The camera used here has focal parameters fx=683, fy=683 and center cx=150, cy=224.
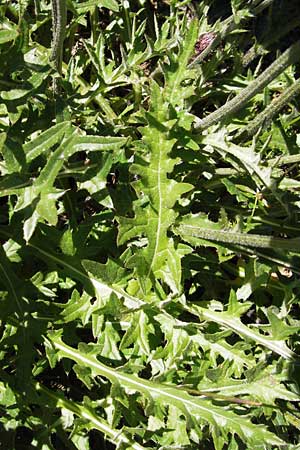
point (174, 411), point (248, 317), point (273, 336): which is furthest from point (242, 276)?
point (174, 411)

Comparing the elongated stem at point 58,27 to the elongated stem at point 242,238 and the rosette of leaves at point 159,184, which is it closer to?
the rosette of leaves at point 159,184

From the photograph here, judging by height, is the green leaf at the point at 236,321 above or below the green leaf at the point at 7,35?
below

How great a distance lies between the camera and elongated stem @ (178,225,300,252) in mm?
1881

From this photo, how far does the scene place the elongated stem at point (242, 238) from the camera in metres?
1.88

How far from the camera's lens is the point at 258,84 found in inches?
78.4

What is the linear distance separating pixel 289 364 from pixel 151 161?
82cm

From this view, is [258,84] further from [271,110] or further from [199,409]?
[199,409]

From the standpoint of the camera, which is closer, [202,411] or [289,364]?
[202,411]

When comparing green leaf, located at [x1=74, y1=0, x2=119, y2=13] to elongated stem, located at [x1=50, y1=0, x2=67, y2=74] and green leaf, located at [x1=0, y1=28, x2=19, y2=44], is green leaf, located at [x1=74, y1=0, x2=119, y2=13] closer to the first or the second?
elongated stem, located at [x1=50, y1=0, x2=67, y2=74]

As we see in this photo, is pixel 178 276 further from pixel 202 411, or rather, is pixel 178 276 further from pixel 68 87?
pixel 68 87

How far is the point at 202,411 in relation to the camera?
6.93 feet

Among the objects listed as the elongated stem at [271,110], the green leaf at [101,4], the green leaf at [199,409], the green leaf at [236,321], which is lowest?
the green leaf at [199,409]

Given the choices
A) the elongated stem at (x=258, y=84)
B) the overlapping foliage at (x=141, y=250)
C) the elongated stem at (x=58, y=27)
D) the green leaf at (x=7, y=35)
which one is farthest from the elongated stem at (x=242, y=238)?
the green leaf at (x=7, y=35)

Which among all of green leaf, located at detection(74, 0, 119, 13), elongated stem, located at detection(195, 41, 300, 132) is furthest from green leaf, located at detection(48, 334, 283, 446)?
green leaf, located at detection(74, 0, 119, 13)
